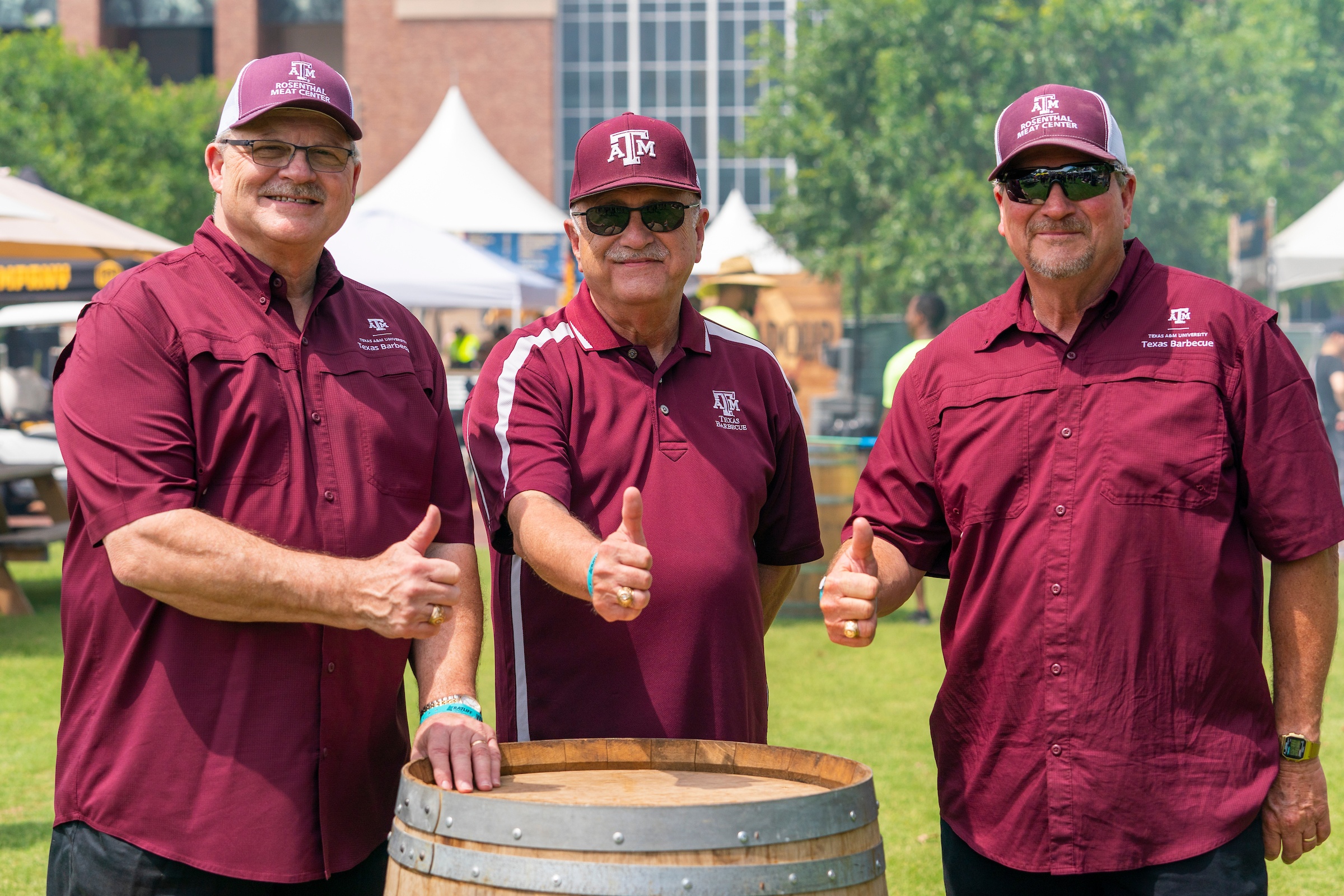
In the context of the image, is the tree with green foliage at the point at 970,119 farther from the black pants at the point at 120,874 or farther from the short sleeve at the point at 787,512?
the black pants at the point at 120,874

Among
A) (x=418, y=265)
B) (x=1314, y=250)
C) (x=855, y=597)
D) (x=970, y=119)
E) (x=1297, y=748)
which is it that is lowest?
(x=1297, y=748)

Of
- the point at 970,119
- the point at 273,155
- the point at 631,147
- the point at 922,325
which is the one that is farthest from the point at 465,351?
the point at 273,155

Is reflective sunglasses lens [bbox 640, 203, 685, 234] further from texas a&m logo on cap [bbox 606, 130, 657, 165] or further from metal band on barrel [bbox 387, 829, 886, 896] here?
metal band on barrel [bbox 387, 829, 886, 896]

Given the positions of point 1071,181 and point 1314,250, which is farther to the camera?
point 1314,250

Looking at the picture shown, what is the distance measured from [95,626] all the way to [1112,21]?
2429 centimetres

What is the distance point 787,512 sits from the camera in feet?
11.0

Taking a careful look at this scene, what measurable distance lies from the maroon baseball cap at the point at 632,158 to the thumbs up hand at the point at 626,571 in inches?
35.4

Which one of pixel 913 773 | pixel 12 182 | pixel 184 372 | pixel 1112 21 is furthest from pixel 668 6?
pixel 184 372

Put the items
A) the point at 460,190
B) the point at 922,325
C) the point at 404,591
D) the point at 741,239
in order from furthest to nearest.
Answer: the point at 741,239 → the point at 460,190 → the point at 922,325 → the point at 404,591

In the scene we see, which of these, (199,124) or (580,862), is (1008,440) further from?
(199,124)

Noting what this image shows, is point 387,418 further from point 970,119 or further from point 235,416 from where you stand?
point 970,119

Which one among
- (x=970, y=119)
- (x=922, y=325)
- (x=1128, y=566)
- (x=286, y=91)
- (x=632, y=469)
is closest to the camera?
(x=286, y=91)

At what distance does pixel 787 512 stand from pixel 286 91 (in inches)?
57.7

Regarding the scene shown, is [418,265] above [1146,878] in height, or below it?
above
